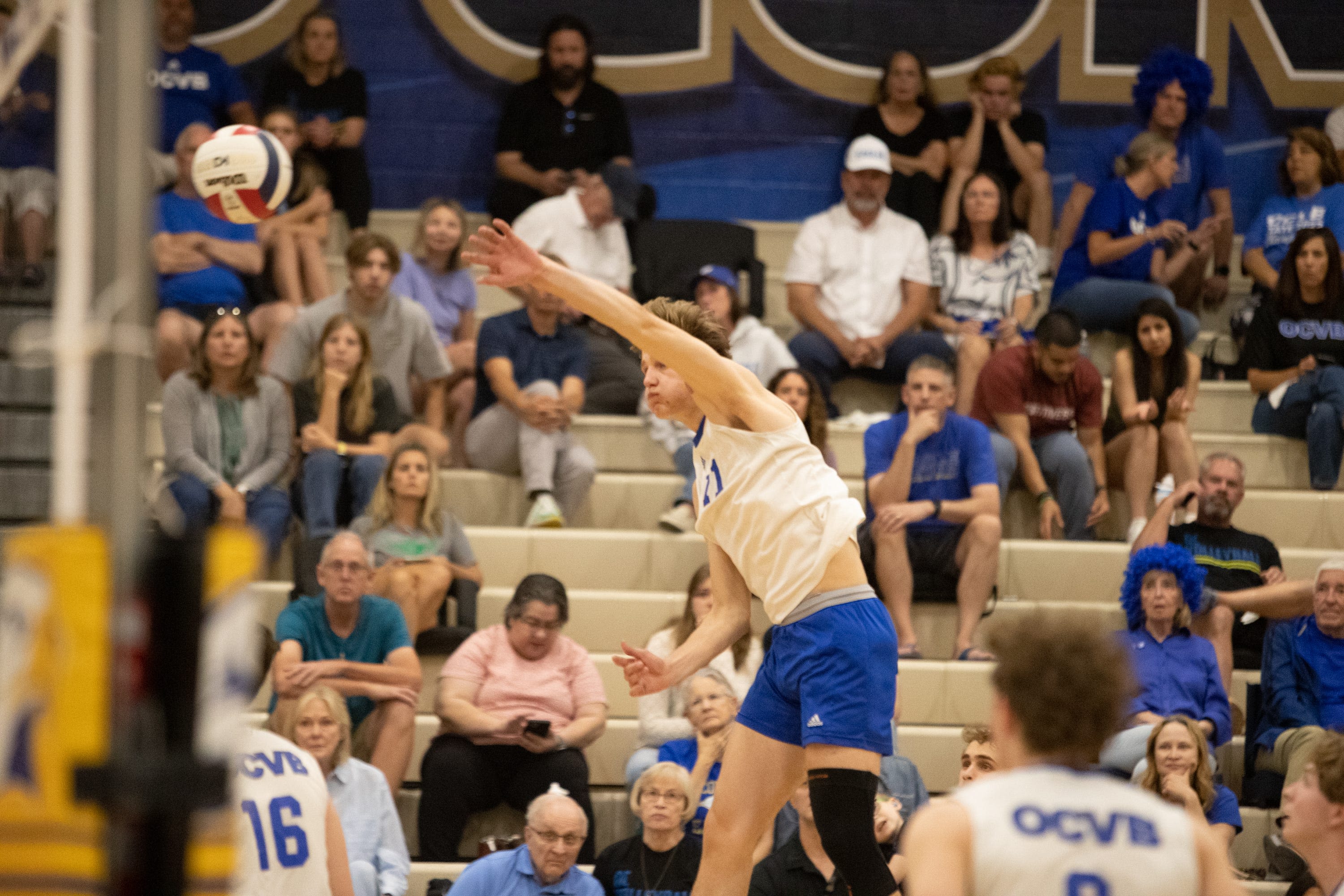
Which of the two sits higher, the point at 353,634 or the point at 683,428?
the point at 683,428

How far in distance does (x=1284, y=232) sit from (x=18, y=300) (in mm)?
8595

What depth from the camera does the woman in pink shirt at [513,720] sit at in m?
6.44

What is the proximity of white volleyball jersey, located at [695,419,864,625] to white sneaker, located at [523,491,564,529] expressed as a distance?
398cm

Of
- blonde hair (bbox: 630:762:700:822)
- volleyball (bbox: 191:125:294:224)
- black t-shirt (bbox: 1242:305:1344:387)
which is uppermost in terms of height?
volleyball (bbox: 191:125:294:224)

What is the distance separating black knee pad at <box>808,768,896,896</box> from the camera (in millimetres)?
3912

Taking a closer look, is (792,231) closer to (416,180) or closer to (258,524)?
(416,180)

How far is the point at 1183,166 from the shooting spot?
10289 millimetres

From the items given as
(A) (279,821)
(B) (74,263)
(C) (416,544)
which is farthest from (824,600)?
(C) (416,544)

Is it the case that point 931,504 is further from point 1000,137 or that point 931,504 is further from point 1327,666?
point 1000,137

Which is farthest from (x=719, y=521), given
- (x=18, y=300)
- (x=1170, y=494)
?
(x=1170, y=494)

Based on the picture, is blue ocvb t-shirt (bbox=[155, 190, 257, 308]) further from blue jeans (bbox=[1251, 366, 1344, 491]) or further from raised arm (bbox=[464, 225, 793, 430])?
blue jeans (bbox=[1251, 366, 1344, 491])

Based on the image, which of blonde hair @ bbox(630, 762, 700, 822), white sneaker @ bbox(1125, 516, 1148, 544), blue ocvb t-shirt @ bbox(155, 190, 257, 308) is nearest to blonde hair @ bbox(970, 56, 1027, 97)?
white sneaker @ bbox(1125, 516, 1148, 544)

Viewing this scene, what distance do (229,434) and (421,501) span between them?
40.2 inches

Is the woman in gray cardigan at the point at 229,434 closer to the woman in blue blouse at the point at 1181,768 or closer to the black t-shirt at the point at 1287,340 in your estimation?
the woman in blue blouse at the point at 1181,768
